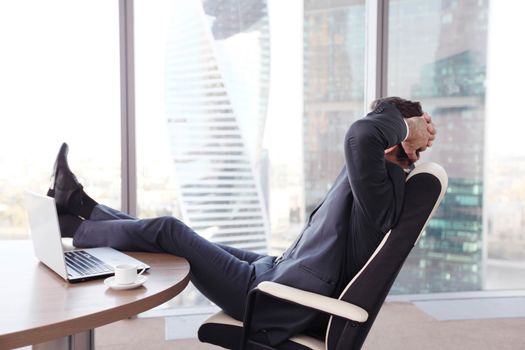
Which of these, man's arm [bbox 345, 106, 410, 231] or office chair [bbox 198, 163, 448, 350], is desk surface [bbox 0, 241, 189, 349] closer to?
office chair [bbox 198, 163, 448, 350]

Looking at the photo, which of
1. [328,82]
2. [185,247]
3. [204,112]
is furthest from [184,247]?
[328,82]

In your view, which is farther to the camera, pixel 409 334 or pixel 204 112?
pixel 204 112

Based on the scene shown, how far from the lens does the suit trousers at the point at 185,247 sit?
1.60 meters

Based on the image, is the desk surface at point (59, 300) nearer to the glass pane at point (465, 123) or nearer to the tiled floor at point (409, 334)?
the tiled floor at point (409, 334)

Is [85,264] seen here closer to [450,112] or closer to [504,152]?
[450,112]

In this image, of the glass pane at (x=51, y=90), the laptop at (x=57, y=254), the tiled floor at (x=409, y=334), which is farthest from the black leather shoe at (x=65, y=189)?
the glass pane at (x=51, y=90)

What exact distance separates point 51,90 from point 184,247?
1.74m

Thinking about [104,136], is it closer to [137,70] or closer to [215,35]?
[137,70]

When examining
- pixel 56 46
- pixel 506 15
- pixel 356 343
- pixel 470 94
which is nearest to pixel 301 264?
pixel 356 343

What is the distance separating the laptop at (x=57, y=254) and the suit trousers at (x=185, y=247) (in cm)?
13

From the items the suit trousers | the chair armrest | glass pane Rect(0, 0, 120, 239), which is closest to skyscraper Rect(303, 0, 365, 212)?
glass pane Rect(0, 0, 120, 239)

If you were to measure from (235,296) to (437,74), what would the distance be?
7.97ft

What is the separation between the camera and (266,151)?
316 cm

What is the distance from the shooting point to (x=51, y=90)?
111 inches
